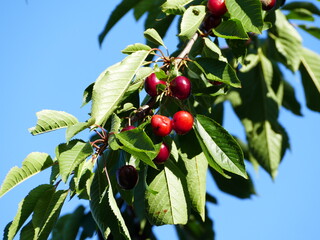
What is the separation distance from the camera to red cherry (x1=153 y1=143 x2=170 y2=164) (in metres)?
1.57

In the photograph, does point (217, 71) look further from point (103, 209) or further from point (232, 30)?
point (103, 209)

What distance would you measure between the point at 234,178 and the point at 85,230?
2.81 ft

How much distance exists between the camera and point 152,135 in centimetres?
166

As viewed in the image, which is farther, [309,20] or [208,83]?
[309,20]

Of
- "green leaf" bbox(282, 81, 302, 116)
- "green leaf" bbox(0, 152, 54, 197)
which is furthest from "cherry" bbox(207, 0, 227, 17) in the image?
"green leaf" bbox(282, 81, 302, 116)

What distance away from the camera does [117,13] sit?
8.42 feet

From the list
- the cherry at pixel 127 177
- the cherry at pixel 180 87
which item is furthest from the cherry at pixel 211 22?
the cherry at pixel 127 177

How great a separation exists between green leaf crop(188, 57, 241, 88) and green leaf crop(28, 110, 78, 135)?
43 cm

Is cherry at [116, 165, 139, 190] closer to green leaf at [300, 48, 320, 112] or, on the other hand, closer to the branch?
the branch

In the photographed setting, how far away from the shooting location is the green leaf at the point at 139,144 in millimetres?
1310

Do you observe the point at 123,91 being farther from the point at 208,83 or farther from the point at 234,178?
the point at 234,178

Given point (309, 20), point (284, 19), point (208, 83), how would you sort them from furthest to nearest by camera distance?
point (309, 20) < point (284, 19) < point (208, 83)

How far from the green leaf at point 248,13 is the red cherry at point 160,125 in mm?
380

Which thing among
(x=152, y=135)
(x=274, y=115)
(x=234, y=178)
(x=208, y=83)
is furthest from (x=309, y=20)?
(x=152, y=135)
